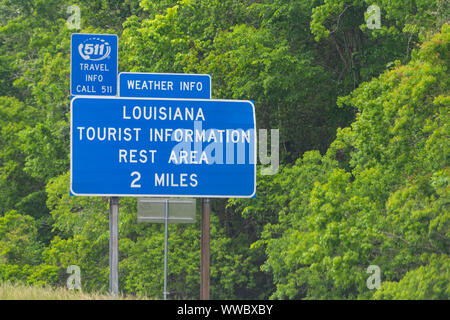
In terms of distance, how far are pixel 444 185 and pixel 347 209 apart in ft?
12.8

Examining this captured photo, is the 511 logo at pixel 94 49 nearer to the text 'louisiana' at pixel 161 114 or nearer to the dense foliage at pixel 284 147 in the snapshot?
the text 'louisiana' at pixel 161 114

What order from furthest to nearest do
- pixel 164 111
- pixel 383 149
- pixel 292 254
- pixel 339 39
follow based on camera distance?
1. pixel 339 39
2. pixel 292 254
3. pixel 383 149
4. pixel 164 111

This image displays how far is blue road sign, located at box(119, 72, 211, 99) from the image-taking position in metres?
16.0

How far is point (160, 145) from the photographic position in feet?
41.6

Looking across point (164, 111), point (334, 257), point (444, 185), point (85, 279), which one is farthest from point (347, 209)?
point (85, 279)

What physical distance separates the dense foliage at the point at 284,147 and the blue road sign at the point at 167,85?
17.6 feet

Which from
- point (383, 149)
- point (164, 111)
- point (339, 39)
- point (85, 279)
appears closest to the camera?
point (164, 111)

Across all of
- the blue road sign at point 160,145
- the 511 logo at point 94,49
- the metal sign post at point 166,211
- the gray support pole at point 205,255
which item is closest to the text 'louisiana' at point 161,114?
the blue road sign at point 160,145

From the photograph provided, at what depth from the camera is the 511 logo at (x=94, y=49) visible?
1723 cm

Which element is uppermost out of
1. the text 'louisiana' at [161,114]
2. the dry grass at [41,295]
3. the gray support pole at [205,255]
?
the text 'louisiana' at [161,114]

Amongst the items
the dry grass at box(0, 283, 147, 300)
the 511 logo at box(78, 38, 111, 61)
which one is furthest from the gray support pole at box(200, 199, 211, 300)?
the 511 logo at box(78, 38, 111, 61)

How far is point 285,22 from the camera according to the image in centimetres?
2842

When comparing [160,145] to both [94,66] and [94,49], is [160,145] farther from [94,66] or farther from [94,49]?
[94,49]
